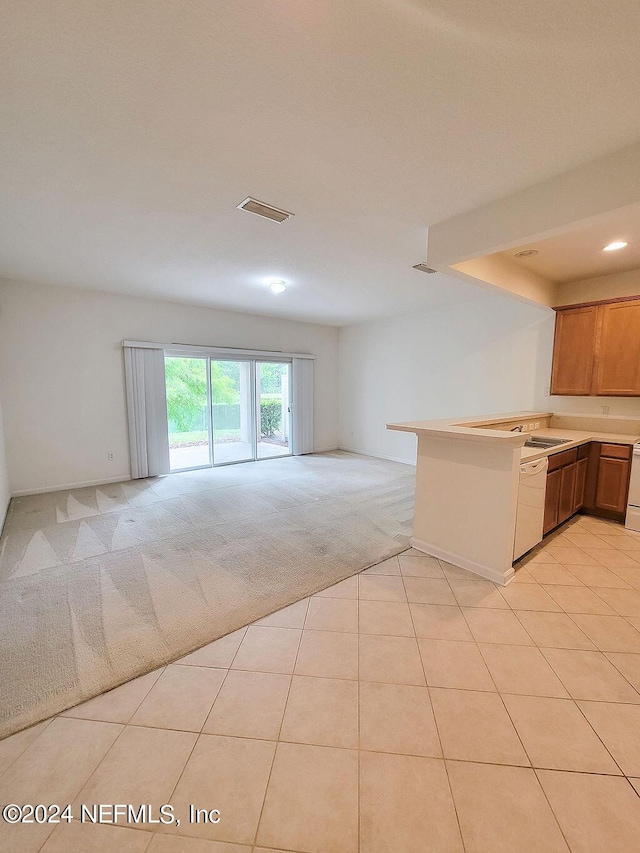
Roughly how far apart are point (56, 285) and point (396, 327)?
516 centimetres

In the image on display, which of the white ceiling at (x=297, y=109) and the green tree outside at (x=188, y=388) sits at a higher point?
the white ceiling at (x=297, y=109)

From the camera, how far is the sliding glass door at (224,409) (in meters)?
5.59

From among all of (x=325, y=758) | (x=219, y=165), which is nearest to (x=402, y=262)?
(x=219, y=165)

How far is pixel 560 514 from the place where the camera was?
3262 millimetres

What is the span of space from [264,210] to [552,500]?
344 centimetres

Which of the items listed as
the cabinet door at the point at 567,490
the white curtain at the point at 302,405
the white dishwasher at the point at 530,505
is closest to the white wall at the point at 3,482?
the white curtain at the point at 302,405

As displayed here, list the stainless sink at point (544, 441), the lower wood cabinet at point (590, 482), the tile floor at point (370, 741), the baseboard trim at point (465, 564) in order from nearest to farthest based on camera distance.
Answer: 1. the tile floor at point (370, 741)
2. the baseboard trim at point (465, 564)
3. the lower wood cabinet at point (590, 482)
4. the stainless sink at point (544, 441)

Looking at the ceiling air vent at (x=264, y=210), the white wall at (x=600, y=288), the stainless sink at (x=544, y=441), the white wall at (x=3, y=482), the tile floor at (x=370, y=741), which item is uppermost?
the ceiling air vent at (x=264, y=210)

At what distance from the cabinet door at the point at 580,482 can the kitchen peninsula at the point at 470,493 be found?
502 mm

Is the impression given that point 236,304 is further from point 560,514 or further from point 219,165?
point 560,514

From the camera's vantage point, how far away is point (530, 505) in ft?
8.82

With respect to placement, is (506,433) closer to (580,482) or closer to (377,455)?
(580,482)

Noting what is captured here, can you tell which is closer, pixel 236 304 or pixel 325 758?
pixel 325 758

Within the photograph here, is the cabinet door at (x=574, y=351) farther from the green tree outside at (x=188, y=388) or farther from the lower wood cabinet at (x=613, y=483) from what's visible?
the green tree outside at (x=188, y=388)
